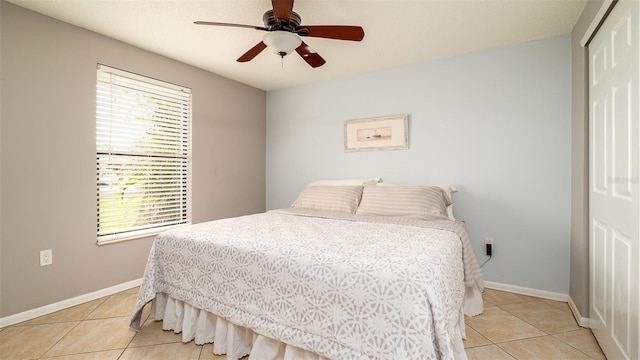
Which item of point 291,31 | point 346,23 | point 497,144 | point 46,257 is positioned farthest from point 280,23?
point 46,257

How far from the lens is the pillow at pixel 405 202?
2.53 metres

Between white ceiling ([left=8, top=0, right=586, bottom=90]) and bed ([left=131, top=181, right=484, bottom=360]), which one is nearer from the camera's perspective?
bed ([left=131, top=181, right=484, bottom=360])

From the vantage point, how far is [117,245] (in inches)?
108

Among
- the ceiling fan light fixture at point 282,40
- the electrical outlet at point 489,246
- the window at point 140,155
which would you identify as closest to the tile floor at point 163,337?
the electrical outlet at point 489,246

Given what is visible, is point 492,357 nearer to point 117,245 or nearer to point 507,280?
point 507,280

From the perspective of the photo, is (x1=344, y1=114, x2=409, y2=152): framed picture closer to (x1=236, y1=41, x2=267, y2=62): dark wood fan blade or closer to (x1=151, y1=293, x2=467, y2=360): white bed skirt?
(x1=236, y1=41, x2=267, y2=62): dark wood fan blade

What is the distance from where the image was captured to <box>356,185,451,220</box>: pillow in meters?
2.53

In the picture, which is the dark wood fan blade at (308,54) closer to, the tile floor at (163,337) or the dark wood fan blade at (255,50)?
the dark wood fan blade at (255,50)

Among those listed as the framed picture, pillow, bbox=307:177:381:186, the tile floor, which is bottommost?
the tile floor

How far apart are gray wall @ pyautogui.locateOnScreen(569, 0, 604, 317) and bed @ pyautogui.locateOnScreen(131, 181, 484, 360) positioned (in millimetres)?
726

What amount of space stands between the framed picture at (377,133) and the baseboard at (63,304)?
2.70 m

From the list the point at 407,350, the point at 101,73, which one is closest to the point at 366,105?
the point at 101,73

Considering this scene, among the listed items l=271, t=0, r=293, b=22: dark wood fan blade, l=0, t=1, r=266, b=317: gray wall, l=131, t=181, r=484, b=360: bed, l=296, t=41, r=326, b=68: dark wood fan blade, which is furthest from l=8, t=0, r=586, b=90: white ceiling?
l=131, t=181, r=484, b=360: bed

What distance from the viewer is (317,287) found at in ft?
4.37
